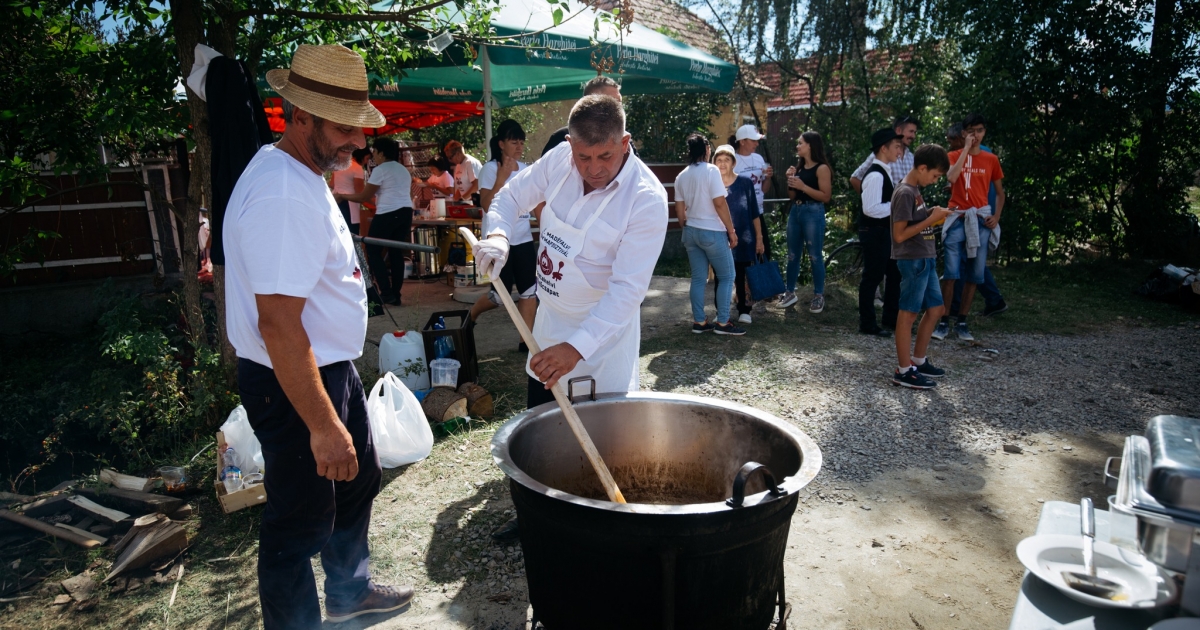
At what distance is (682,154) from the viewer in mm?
14258

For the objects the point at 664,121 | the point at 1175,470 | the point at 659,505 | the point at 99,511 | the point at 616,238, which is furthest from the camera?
the point at 664,121

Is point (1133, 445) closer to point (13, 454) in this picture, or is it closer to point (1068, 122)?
point (13, 454)

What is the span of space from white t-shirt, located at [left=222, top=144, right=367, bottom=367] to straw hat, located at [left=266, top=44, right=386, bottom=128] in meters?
0.18

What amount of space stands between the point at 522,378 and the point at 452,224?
380 cm

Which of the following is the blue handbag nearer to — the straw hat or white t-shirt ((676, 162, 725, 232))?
white t-shirt ((676, 162, 725, 232))

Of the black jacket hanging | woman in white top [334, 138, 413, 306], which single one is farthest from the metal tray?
woman in white top [334, 138, 413, 306]

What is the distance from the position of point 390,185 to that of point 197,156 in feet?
12.9

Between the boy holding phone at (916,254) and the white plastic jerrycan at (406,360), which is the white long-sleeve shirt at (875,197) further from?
the white plastic jerrycan at (406,360)

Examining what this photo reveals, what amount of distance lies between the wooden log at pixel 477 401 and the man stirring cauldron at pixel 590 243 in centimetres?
169

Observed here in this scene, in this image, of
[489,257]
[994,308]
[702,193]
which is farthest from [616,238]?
[994,308]

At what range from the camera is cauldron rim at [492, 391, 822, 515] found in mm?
1934

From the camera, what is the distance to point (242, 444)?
380 centimetres

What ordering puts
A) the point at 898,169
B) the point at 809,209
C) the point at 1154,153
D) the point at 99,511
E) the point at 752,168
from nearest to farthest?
the point at 99,511 < the point at 898,169 < the point at 809,209 < the point at 752,168 < the point at 1154,153

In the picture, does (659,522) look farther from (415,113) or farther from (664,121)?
(664,121)
